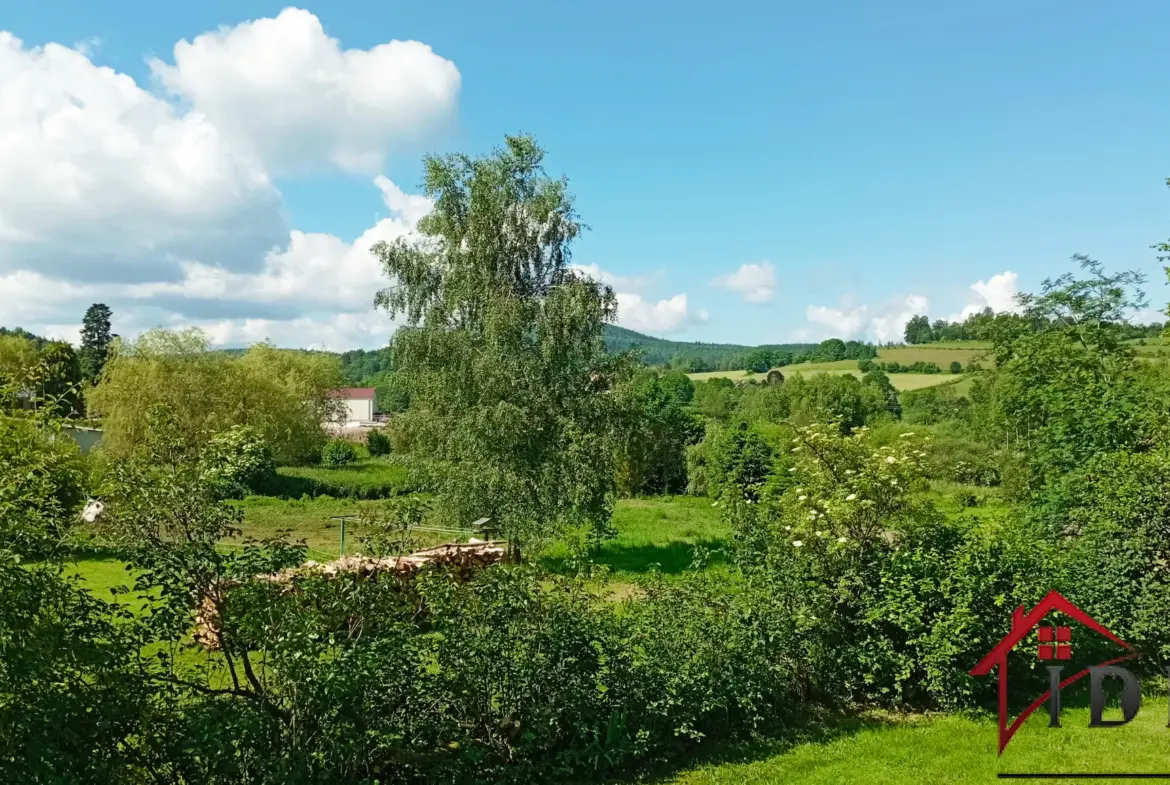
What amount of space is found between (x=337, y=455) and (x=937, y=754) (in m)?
41.7

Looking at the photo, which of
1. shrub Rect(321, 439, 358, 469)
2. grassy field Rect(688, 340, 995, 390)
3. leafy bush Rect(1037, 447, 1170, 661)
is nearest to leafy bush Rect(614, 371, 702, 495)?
leafy bush Rect(1037, 447, 1170, 661)

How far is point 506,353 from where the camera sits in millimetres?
17469

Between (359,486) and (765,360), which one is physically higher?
(765,360)

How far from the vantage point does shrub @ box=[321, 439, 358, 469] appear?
1732 inches

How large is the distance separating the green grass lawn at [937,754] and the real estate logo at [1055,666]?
0.40ft

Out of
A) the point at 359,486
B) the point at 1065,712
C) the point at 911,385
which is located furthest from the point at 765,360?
the point at 1065,712

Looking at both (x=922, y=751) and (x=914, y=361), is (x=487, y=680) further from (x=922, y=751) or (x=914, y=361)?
(x=914, y=361)

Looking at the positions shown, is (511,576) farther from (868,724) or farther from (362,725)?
(868,724)

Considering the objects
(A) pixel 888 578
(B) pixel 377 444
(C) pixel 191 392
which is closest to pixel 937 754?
(A) pixel 888 578

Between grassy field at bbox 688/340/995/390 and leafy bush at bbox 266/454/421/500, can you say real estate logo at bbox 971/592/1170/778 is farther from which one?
grassy field at bbox 688/340/995/390

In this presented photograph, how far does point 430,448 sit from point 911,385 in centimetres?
6357

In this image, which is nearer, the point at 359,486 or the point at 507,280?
the point at 507,280

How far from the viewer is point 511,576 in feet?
21.1

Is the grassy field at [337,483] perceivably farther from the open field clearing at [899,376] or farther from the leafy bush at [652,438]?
the open field clearing at [899,376]
